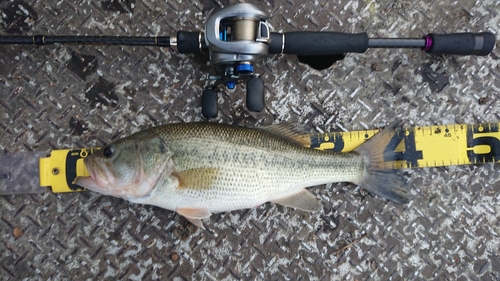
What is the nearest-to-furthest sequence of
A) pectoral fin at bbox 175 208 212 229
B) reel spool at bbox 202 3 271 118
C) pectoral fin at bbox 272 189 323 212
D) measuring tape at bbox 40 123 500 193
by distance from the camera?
1. reel spool at bbox 202 3 271 118
2. pectoral fin at bbox 175 208 212 229
3. pectoral fin at bbox 272 189 323 212
4. measuring tape at bbox 40 123 500 193

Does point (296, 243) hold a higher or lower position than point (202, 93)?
lower

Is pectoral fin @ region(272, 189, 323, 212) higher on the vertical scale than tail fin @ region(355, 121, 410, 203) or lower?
lower

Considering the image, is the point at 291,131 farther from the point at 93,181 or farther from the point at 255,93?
the point at 93,181

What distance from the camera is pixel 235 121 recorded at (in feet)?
8.63

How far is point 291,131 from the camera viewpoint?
2.48 metres

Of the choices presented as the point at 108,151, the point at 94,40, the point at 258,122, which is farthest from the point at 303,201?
the point at 94,40

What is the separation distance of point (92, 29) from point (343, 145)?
2.00 metres

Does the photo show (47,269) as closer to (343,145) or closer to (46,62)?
(46,62)

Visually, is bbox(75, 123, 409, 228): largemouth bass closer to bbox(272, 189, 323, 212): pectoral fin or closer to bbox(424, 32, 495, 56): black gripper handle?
bbox(272, 189, 323, 212): pectoral fin

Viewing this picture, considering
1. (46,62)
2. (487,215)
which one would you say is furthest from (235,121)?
(487,215)

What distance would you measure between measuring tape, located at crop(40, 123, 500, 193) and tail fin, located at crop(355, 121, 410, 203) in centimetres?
9

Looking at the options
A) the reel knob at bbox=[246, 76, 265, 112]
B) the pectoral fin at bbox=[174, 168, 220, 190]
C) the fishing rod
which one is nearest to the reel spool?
the fishing rod

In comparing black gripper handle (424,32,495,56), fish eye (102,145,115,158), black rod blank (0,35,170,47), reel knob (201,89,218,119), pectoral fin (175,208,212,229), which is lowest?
pectoral fin (175,208,212,229)

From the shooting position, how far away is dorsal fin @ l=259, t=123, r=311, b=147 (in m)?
2.46
